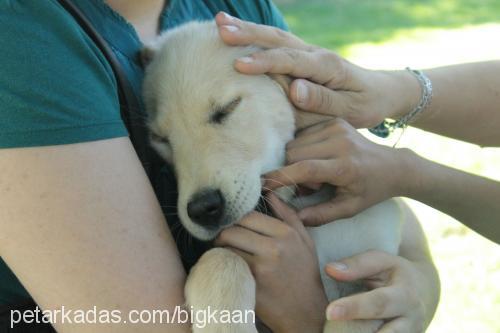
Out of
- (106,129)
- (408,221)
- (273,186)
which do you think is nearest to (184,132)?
(273,186)

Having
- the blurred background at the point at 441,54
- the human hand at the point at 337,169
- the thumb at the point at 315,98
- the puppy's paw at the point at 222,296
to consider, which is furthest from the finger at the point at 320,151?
the blurred background at the point at 441,54

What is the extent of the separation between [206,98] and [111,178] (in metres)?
0.47

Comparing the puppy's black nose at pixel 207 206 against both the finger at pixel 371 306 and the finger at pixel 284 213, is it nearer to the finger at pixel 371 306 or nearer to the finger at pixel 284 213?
the finger at pixel 284 213

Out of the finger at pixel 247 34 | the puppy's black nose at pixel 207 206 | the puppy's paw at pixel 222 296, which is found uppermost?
the finger at pixel 247 34

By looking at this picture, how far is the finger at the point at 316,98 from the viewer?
1784 millimetres

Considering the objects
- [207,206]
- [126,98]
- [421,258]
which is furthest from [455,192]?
[126,98]

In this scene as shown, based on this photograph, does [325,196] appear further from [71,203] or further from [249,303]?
[71,203]

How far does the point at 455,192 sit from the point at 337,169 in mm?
617

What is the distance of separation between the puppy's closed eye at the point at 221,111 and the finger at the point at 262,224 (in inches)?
12.0

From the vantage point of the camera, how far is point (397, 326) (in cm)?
170

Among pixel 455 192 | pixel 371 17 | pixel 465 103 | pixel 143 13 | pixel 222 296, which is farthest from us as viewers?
pixel 371 17

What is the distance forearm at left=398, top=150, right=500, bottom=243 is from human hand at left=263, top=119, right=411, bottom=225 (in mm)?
126

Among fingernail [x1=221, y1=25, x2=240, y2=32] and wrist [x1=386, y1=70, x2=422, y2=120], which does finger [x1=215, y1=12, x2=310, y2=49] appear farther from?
wrist [x1=386, y1=70, x2=422, y2=120]

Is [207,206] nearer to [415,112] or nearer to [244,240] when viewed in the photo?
[244,240]
